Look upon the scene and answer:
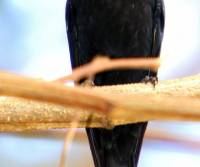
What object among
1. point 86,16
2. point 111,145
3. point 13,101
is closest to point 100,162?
point 111,145

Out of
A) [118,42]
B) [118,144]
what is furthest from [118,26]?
[118,144]

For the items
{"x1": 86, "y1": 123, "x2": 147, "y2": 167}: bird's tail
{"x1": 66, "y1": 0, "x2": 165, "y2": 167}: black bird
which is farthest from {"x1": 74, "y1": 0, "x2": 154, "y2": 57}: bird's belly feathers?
{"x1": 86, "y1": 123, "x2": 147, "y2": 167}: bird's tail

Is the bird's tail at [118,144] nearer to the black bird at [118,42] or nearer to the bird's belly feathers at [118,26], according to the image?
the black bird at [118,42]

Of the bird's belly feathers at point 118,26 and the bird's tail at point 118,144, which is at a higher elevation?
the bird's belly feathers at point 118,26

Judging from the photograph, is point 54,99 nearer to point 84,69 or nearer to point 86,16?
point 84,69

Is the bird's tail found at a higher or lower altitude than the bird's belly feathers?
lower

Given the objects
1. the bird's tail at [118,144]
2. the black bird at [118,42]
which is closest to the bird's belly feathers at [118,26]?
the black bird at [118,42]

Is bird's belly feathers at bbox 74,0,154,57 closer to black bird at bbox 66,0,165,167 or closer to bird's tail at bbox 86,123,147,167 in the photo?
black bird at bbox 66,0,165,167

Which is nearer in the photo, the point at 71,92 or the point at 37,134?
the point at 71,92
